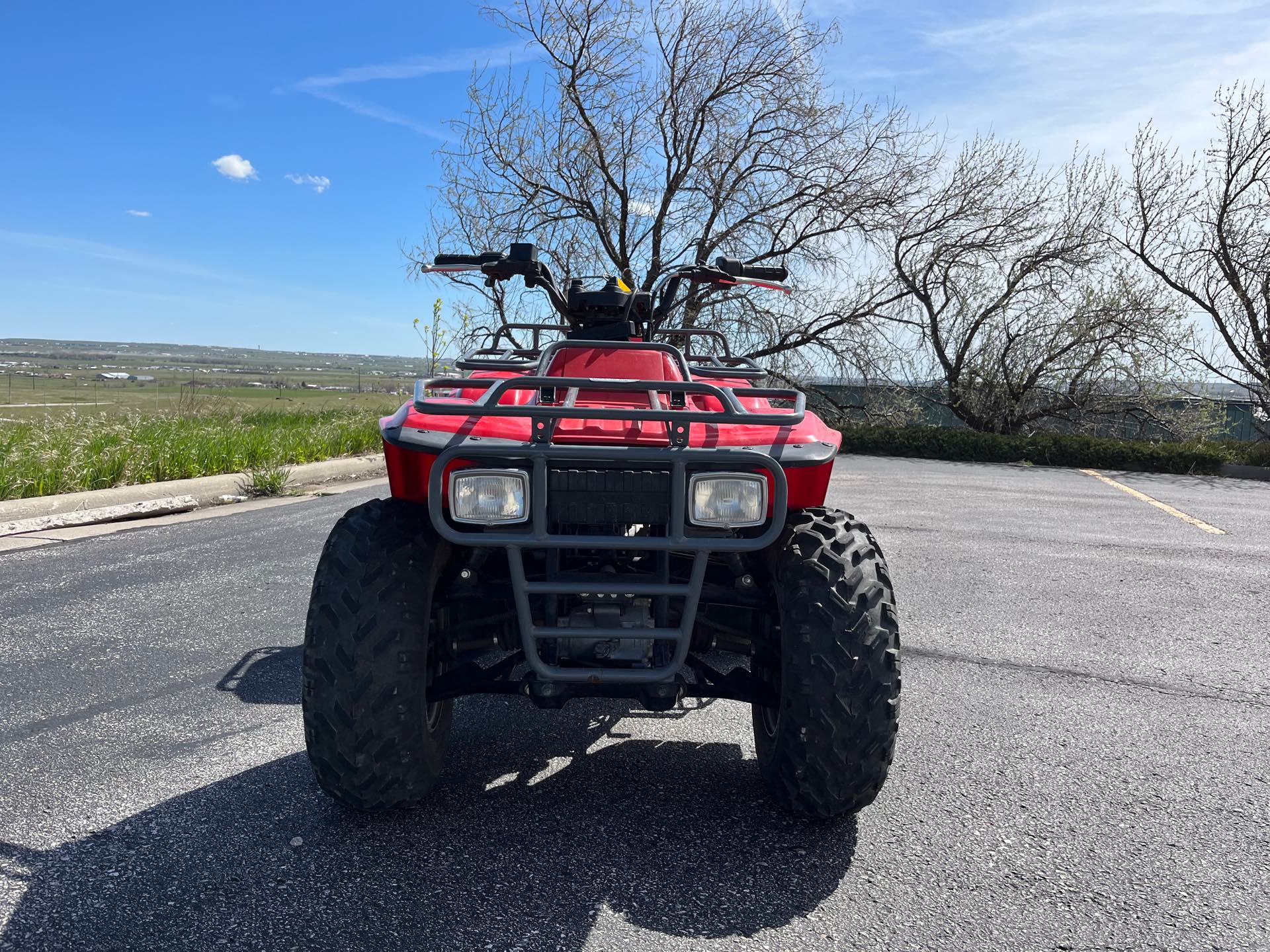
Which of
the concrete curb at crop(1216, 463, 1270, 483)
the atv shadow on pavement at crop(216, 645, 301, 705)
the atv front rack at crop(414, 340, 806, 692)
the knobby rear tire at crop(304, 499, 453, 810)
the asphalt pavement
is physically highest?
the atv front rack at crop(414, 340, 806, 692)

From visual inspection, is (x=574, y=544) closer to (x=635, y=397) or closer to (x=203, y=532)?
(x=635, y=397)

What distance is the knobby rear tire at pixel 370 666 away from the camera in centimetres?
246

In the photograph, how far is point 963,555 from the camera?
6.79 metres

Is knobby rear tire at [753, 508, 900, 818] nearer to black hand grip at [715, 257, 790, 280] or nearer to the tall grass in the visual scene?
black hand grip at [715, 257, 790, 280]

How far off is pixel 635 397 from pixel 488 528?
34.7 inches

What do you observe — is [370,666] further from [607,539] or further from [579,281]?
[579,281]

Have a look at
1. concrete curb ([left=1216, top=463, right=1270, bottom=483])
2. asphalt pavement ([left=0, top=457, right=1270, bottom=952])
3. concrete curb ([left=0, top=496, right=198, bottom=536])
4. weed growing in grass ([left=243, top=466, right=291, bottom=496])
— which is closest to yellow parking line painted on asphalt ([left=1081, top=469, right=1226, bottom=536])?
concrete curb ([left=1216, top=463, right=1270, bottom=483])

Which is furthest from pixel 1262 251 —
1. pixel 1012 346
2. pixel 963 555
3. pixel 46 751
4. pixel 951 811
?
pixel 46 751

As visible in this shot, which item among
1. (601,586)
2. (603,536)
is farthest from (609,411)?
(601,586)

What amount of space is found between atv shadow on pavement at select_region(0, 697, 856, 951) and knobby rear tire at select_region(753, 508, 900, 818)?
0.64 feet

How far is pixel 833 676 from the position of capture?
2.45 metres

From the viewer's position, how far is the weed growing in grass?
8.96 metres

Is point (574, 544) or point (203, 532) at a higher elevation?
point (574, 544)

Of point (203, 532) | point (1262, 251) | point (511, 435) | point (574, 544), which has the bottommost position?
point (203, 532)
